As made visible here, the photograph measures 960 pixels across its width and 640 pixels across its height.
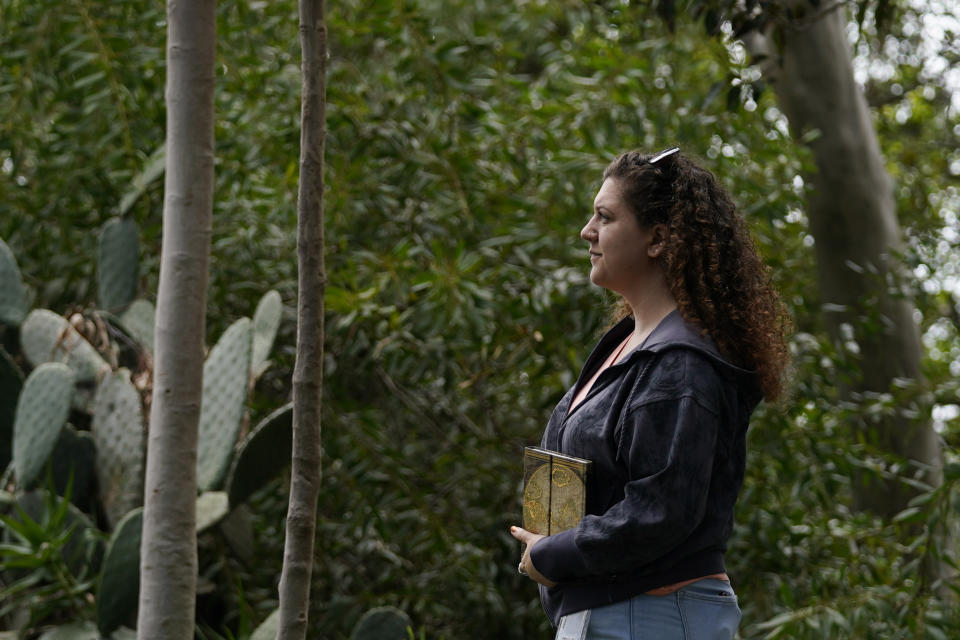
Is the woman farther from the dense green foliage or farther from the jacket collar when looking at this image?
the dense green foliage

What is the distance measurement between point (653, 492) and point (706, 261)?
1.40ft

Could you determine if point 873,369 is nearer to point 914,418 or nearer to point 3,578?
point 914,418

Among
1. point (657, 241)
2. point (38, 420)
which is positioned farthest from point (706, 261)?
point (38, 420)

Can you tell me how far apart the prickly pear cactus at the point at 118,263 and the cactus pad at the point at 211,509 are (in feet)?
3.96

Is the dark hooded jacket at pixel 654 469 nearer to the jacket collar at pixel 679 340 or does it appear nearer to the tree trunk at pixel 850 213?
the jacket collar at pixel 679 340

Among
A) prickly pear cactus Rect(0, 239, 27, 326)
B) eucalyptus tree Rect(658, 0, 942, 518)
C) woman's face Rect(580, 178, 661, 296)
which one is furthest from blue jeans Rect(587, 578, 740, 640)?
prickly pear cactus Rect(0, 239, 27, 326)

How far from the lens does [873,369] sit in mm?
4582

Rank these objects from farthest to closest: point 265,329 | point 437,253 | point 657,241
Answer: point 265,329
point 437,253
point 657,241

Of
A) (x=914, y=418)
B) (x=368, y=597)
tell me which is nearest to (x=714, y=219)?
(x=914, y=418)

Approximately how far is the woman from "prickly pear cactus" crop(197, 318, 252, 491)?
2084mm

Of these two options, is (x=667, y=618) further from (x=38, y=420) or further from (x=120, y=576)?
(x=38, y=420)

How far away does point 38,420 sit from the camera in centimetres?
360

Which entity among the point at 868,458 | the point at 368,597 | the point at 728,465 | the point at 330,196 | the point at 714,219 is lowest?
the point at 368,597

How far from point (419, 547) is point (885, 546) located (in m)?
1.74
